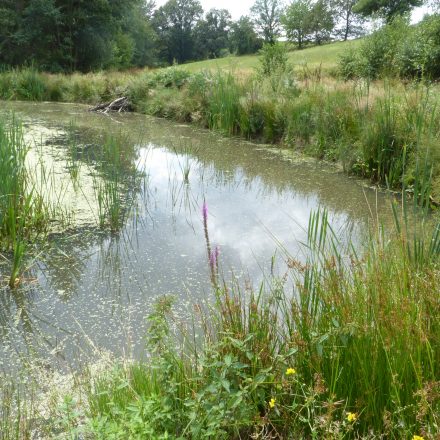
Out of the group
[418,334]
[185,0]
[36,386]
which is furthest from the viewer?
[185,0]

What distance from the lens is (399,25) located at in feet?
40.6

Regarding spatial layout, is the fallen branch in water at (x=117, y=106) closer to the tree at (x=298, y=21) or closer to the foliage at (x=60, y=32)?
the foliage at (x=60, y=32)

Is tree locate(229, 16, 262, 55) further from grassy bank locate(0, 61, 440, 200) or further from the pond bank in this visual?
the pond bank

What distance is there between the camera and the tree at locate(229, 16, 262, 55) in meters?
37.4

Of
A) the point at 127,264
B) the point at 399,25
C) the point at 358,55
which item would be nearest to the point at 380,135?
the point at 127,264

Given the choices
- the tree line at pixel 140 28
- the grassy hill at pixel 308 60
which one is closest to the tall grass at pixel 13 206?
the grassy hill at pixel 308 60

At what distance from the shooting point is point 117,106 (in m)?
12.1

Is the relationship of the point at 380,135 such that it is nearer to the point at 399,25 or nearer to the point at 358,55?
the point at 358,55

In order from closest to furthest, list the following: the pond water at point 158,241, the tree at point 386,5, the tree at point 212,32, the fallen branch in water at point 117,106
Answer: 1. the pond water at point 158,241
2. the fallen branch in water at point 117,106
3. the tree at point 386,5
4. the tree at point 212,32

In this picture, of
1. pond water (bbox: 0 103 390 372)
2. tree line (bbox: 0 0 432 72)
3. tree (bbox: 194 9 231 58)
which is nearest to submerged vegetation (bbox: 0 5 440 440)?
pond water (bbox: 0 103 390 372)

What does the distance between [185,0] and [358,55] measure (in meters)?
41.2

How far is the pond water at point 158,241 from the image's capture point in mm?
2441

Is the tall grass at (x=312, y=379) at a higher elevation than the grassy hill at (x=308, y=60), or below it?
below

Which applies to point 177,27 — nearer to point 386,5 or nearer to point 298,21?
point 298,21
